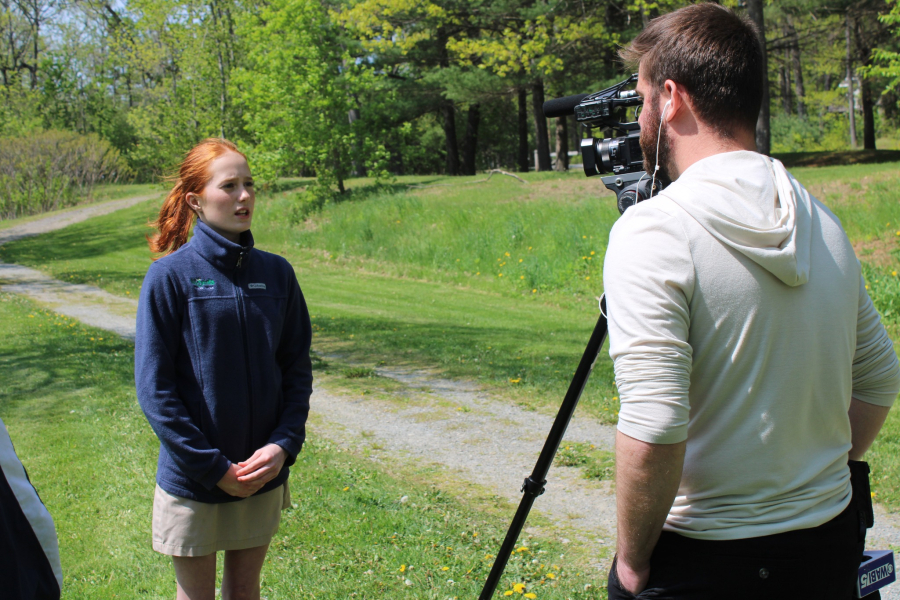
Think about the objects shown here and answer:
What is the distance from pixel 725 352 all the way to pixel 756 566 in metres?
0.48

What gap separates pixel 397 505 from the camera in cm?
468

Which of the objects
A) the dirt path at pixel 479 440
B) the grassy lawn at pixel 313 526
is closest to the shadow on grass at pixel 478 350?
the dirt path at pixel 479 440

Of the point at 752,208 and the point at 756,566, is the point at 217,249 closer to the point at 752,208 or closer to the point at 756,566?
the point at 752,208

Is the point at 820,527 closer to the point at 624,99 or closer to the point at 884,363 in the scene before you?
the point at 884,363

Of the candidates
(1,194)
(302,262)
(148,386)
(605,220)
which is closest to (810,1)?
(605,220)

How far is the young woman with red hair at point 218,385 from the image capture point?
2459 millimetres

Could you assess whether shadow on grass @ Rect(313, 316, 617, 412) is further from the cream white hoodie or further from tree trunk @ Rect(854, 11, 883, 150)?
tree trunk @ Rect(854, 11, 883, 150)

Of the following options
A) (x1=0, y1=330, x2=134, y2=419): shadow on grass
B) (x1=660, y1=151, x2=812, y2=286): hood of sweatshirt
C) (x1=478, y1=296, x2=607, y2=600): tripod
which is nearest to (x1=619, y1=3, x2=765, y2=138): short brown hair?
(x1=660, y1=151, x2=812, y2=286): hood of sweatshirt

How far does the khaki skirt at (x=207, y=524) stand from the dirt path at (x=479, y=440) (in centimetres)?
203

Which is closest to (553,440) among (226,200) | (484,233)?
(226,200)

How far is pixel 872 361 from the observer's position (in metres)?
1.87

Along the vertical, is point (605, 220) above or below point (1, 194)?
below

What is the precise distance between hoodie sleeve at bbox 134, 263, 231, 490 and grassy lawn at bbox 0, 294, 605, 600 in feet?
4.98

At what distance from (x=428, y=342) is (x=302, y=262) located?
10.7m
